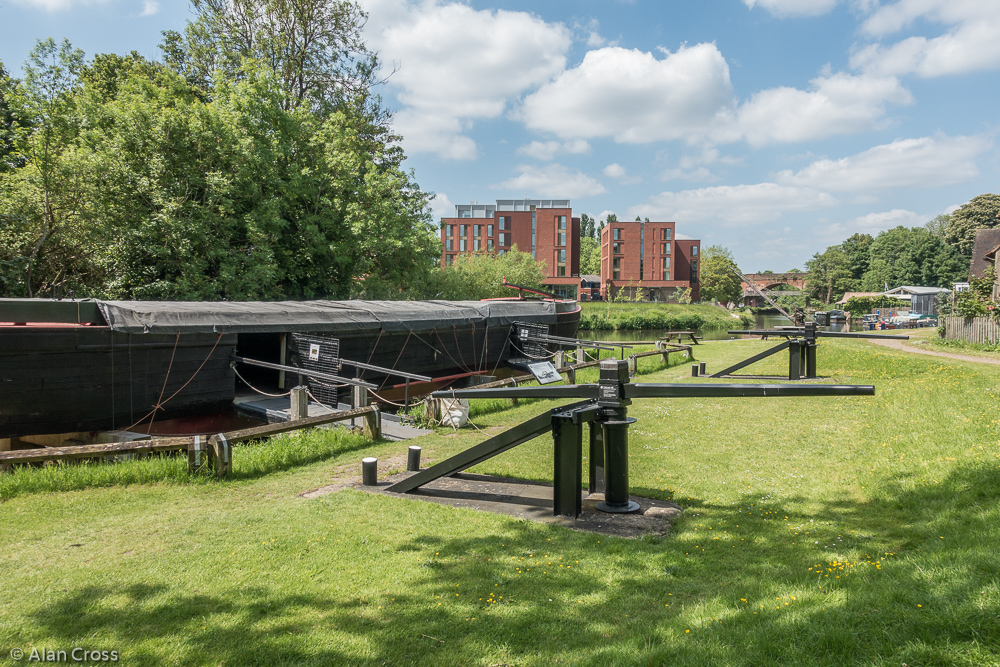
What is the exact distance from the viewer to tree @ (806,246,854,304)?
92.0m

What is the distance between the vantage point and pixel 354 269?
89.6 ft

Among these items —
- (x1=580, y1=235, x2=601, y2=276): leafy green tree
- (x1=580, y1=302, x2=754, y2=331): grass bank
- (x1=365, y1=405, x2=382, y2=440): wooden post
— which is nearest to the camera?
(x1=365, y1=405, x2=382, y2=440): wooden post

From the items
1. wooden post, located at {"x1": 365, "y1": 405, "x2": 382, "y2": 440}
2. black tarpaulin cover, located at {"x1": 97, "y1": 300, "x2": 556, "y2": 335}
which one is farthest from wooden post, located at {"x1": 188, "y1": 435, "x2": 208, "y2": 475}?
black tarpaulin cover, located at {"x1": 97, "y1": 300, "x2": 556, "y2": 335}

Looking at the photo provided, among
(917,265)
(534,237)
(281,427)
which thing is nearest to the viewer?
(281,427)

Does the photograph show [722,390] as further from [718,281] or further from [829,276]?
[829,276]

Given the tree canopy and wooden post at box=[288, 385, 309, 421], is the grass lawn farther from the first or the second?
the tree canopy

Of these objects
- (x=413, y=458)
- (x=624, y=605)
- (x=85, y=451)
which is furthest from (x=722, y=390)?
(x=85, y=451)

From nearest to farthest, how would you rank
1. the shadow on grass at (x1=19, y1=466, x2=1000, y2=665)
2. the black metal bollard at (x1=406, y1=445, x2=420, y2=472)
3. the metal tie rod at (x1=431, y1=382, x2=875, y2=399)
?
1. the shadow on grass at (x1=19, y1=466, x2=1000, y2=665)
2. the metal tie rod at (x1=431, y1=382, x2=875, y2=399)
3. the black metal bollard at (x1=406, y1=445, x2=420, y2=472)

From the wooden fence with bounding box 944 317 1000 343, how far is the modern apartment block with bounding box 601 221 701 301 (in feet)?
206

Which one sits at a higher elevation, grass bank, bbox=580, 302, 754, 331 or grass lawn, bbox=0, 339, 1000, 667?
grass bank, bbox=580, 302, 754, 331

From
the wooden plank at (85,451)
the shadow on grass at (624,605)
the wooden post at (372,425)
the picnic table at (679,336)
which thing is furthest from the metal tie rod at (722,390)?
the picnic table at (679,336)

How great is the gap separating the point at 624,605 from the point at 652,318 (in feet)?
209

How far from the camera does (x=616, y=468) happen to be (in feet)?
19.0

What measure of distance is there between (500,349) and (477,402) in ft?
31.7
